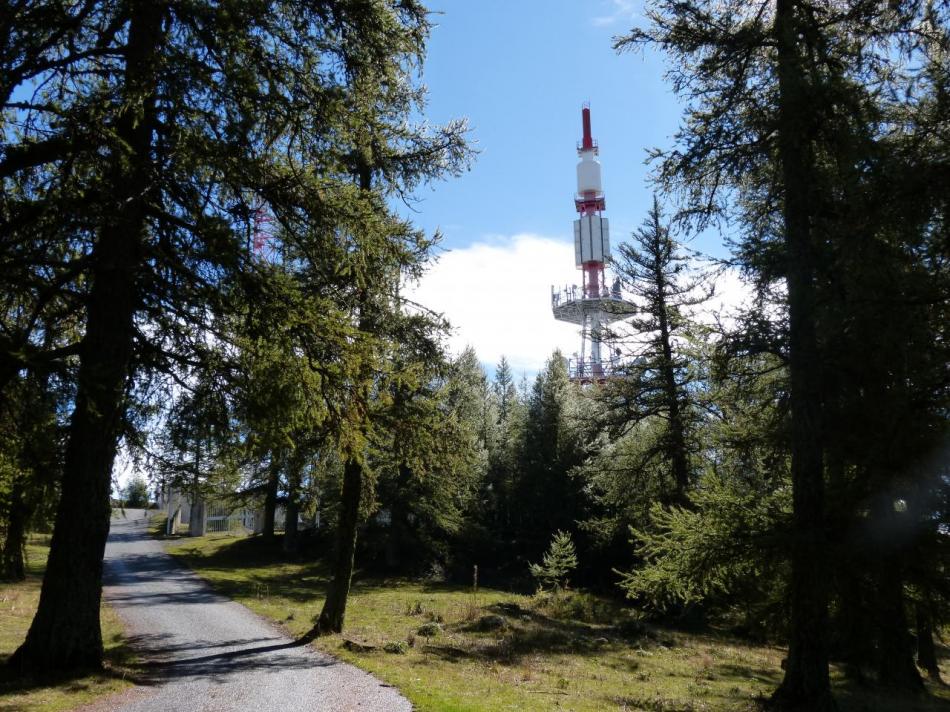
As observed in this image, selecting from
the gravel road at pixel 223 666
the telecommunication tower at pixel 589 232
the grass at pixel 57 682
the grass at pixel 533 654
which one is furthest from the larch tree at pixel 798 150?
A: the telecommunication tower at pixel 589 232

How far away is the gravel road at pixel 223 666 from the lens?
770 centimetres

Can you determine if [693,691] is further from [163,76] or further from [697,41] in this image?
[163,76]

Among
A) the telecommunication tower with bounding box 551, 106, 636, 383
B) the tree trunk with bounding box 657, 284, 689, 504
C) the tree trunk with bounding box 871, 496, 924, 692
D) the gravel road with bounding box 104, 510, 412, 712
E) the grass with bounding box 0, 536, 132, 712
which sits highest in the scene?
the telecommunication tower with bounding box 551, 106, 636, 383

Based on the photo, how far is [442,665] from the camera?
11078 millimetres

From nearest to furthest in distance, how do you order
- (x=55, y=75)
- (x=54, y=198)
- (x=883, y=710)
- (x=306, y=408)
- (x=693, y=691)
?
(x=54, y=198) < (x=55, y=75) < (x=306, y=408) < (x=883, y=710) < (x=693, y=691)

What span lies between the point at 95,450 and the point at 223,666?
3.82 m

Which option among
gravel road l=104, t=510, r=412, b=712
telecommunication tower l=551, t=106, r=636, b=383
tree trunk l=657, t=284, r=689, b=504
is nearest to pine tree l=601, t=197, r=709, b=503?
tree trunk l=657, t=284, r=689, b=504

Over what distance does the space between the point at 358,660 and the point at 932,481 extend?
9070mm

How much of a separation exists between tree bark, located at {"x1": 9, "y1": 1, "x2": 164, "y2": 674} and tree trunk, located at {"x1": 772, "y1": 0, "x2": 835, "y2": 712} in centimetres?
812

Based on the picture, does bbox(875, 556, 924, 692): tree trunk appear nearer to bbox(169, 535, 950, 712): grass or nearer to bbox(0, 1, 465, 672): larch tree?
bbox(169, 535, 950, 712): grass

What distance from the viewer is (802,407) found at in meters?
9.73

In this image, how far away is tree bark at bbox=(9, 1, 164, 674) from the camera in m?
7.77

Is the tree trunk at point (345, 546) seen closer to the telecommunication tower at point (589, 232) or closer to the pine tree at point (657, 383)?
the pine tree at point (657, 383)

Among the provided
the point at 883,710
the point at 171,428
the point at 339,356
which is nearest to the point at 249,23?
the point at 339,356
